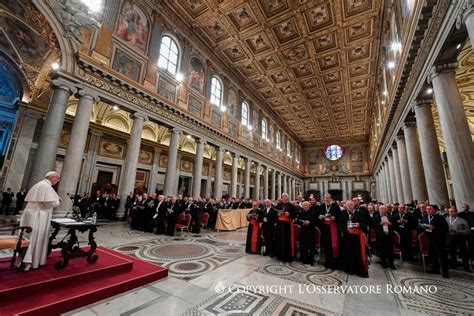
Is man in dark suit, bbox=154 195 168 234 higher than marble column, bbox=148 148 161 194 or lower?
lower

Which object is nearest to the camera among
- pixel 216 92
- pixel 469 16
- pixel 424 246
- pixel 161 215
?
pixel 469 16

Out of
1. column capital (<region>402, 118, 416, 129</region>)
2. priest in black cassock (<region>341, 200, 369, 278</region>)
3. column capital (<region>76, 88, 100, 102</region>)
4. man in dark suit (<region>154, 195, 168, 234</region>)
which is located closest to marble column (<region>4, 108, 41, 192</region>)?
column capital (<region>76, 88, 100, 102</region>)

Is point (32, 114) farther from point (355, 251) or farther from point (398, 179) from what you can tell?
point (398, 179)

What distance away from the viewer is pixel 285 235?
16.1 ft

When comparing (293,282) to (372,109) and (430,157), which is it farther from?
(372,109)

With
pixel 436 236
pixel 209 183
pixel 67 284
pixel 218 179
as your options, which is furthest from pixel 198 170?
pixel 436 236

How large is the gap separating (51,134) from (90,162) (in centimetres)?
512

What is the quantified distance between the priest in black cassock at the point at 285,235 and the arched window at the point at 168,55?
977 cm

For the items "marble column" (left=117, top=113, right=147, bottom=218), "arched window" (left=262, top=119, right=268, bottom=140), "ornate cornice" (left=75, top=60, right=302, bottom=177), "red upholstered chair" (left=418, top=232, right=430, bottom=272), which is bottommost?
"red upholstered chair" (left=418, top=232, right=430, bottom=272)

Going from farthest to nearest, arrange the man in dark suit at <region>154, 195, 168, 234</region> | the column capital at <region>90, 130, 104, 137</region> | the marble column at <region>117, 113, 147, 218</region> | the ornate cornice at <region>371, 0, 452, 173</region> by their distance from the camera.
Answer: the column capital at <region>90, 130, 104, 137</region>, the marble column at <region>117, 113, 147, 218</region>, the man in dark suit at <region>154, 195, 168, 234</region>, the ornate cornice at <region>371, 0, 452, 173</region>

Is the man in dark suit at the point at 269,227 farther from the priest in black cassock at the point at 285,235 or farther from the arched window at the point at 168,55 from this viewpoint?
the arched window at the point at 168,55

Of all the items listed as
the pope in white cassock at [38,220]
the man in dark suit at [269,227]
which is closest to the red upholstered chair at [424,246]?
the man in dark suit at [269,227]

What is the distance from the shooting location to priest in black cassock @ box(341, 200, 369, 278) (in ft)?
13.0

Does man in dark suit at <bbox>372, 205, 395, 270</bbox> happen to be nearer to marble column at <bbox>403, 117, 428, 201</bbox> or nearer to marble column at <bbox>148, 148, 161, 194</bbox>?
marble column at <bbox>403, 117, 428, 201</bbox>
